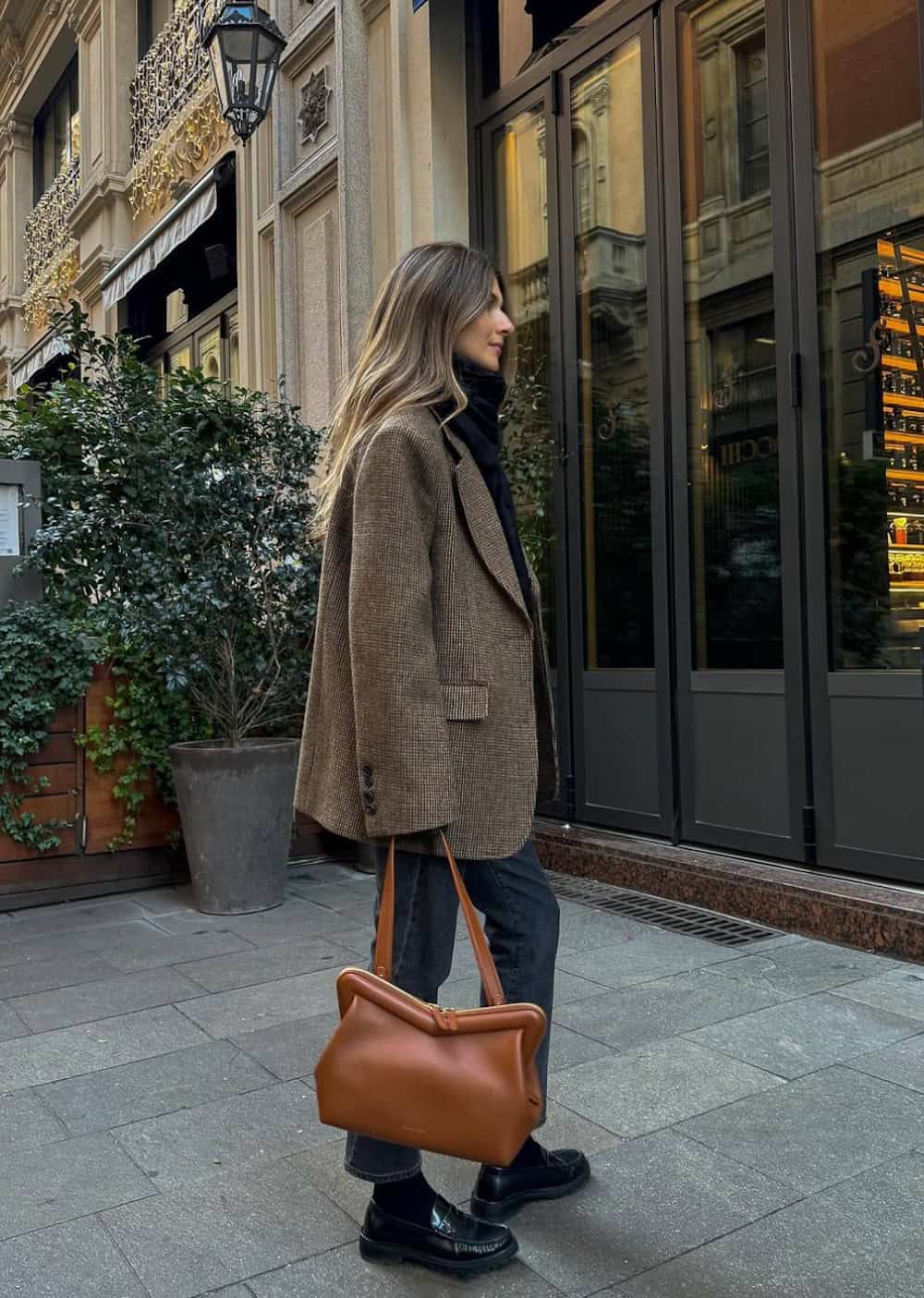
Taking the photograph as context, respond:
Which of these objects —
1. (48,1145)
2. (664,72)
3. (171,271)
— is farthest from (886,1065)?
(171,271)

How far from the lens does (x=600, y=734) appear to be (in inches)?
239

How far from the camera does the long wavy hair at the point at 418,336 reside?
93.1 inches

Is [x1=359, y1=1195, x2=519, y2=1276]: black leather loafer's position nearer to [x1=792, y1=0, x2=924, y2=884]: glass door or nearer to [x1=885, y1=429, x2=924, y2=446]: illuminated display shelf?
[x1=792, y1=0, x2=924, y2=884]: glass door

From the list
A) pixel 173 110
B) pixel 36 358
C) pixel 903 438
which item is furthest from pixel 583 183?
pixel 36 358

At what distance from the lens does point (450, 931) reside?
7.59 ft

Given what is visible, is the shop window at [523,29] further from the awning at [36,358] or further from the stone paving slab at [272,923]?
the awning at [36,358]

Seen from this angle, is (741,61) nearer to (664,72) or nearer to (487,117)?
(664,72)

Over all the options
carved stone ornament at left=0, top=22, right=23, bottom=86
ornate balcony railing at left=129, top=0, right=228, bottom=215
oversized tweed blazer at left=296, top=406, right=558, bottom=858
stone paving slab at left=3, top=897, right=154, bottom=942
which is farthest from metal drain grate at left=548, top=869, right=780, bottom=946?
carved stone ornament at left=0, top=22, right=23, bottom=86

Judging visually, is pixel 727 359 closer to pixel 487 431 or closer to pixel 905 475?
pixel 905 475

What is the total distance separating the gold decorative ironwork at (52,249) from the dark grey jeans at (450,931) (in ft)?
45.4

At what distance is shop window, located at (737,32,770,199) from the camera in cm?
525

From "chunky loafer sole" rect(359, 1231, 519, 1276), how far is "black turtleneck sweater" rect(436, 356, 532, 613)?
1.30 meters

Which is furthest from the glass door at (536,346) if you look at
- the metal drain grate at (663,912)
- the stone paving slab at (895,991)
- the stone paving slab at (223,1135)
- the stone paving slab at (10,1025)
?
the stone paving slab at (223,1135)

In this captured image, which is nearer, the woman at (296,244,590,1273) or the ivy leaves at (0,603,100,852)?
the woman at (296,244,590,1273)
